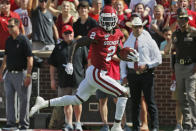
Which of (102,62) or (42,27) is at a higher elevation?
(42,27)

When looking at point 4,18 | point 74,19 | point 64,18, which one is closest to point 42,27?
point 64,18

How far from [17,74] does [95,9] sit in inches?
106

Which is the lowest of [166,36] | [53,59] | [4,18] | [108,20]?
[53,59]

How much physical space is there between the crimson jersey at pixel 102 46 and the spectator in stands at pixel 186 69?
1852 millimetres

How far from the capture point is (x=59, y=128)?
11375mm

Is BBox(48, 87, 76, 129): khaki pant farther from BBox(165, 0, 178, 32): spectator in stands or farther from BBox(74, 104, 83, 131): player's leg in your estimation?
BBox(165, 0, 178, 32): spectator in stands

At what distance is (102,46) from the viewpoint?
28.9 feet

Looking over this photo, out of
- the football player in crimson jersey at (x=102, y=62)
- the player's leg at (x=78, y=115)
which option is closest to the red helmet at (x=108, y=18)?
the football player in crimson jersey at (x=102, y=62)

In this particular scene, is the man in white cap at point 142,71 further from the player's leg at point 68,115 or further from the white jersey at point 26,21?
the white jersey at point 26,21

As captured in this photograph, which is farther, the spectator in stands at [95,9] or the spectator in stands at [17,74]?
the spectator in stands at [95,9]

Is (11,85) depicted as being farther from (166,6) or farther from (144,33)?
(166,6)

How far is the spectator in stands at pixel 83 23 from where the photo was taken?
11547 mm

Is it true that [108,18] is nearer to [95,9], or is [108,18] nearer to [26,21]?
[95,9]

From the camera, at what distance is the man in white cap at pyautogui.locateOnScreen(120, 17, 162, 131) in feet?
33.9
